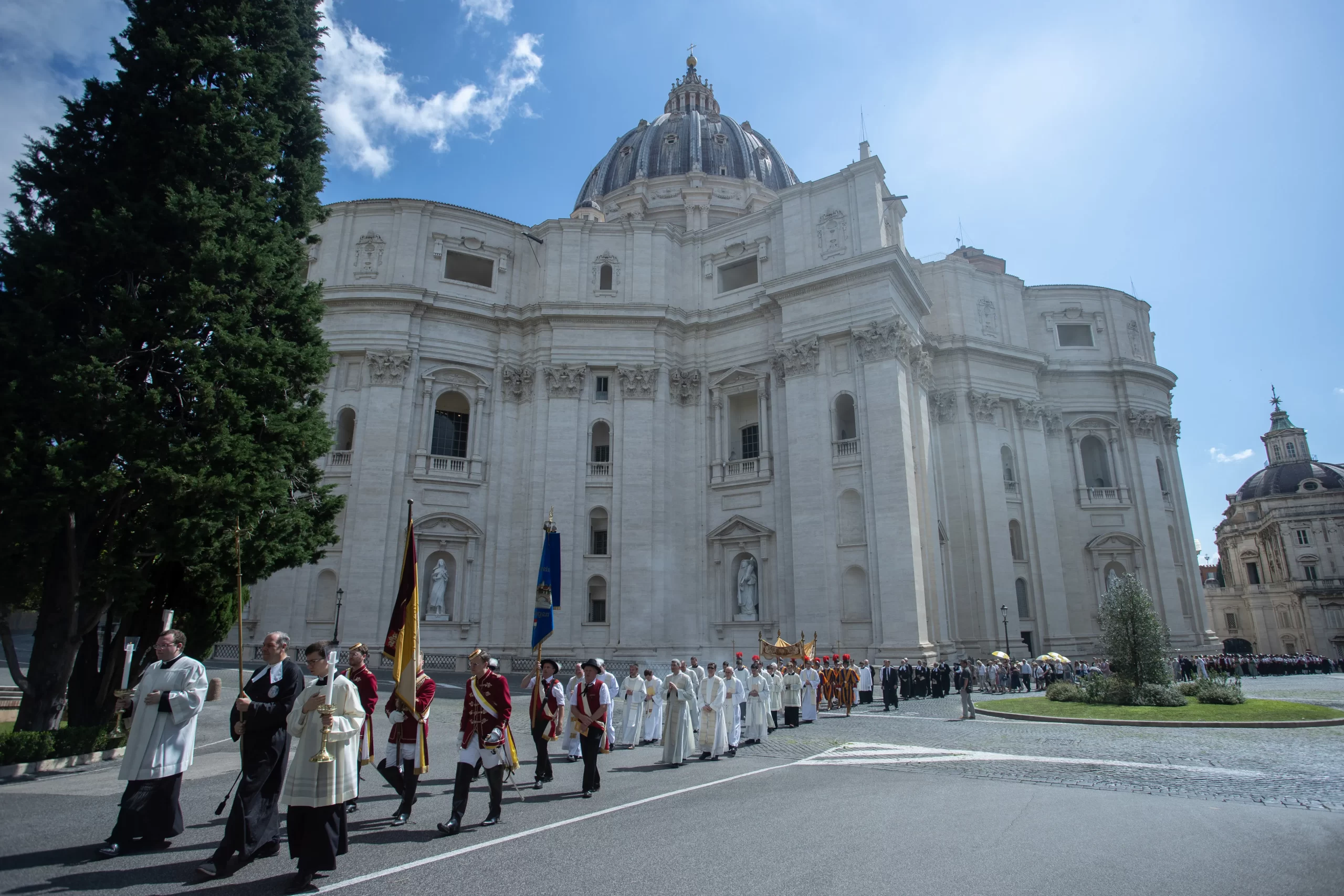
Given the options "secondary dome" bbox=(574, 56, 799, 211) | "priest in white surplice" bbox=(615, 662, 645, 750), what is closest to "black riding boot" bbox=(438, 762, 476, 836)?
"priest in white surplice" bbox=(615, 662, 645, 750)

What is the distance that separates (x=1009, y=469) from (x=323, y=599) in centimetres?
3190

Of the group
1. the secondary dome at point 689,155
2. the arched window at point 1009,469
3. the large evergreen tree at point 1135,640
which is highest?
the secondary dome at point 689,155

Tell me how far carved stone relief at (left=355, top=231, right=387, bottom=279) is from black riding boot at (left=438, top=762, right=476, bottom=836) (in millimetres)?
29792

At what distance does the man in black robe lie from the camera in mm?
6289

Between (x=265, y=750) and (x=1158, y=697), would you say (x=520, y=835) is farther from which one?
(x=1158, y=697)

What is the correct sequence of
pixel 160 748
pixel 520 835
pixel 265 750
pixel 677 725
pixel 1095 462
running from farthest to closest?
pixel 1095 462 → pixel 677 725 → pixel 520 835 → pixel 160 748 → pixel 265 750

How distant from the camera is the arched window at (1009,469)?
120 feet

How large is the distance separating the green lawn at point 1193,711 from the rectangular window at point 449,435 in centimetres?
2348

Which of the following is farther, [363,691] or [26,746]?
[26,746]

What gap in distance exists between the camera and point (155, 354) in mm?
12047

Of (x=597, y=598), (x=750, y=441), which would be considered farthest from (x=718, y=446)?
(x=597, y=598)

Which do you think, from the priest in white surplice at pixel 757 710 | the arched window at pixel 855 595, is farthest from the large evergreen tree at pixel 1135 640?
the priest in white surplice at pixel 757 710

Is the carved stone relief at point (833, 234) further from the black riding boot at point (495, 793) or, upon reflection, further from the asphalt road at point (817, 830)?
the black riding boot at point (495, 793)

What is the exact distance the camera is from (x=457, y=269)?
115 ft
